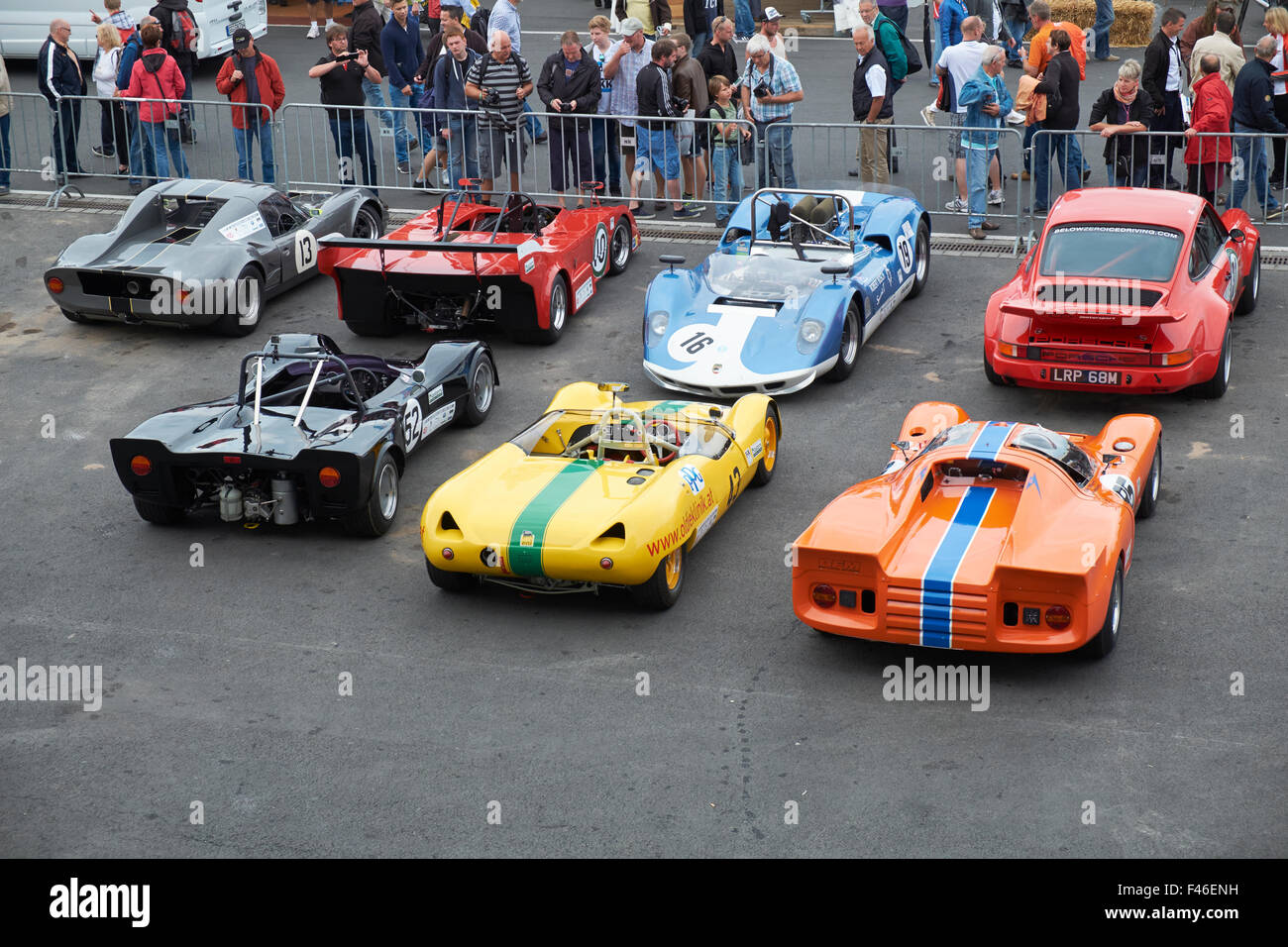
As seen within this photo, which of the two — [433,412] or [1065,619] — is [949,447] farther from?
[433,412]

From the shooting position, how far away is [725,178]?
53.7 feet

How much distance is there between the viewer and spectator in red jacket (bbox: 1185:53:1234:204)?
14.7 m

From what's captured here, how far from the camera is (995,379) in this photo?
39.2ft

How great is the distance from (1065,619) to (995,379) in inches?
172

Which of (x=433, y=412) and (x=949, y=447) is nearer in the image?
(x=949, y=447)

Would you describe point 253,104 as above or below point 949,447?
above

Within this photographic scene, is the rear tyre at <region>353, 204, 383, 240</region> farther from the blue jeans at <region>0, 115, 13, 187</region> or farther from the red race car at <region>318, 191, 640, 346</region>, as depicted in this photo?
the blue jeans at <region>0, 115, 13, 187</region>

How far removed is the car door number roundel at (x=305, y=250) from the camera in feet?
49.5

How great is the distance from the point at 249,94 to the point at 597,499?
34.2 feet

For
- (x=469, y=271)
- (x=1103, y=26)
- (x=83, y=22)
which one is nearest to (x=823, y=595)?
(x=469, y=271)

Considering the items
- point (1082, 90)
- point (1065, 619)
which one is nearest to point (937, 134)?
point (1082, 90)

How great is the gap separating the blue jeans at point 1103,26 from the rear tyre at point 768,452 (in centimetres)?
1477

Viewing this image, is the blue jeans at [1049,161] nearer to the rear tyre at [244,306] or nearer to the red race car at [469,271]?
the red race car at [469,271]

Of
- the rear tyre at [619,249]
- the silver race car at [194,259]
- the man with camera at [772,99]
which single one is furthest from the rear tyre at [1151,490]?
the silver race car at [194,259]
